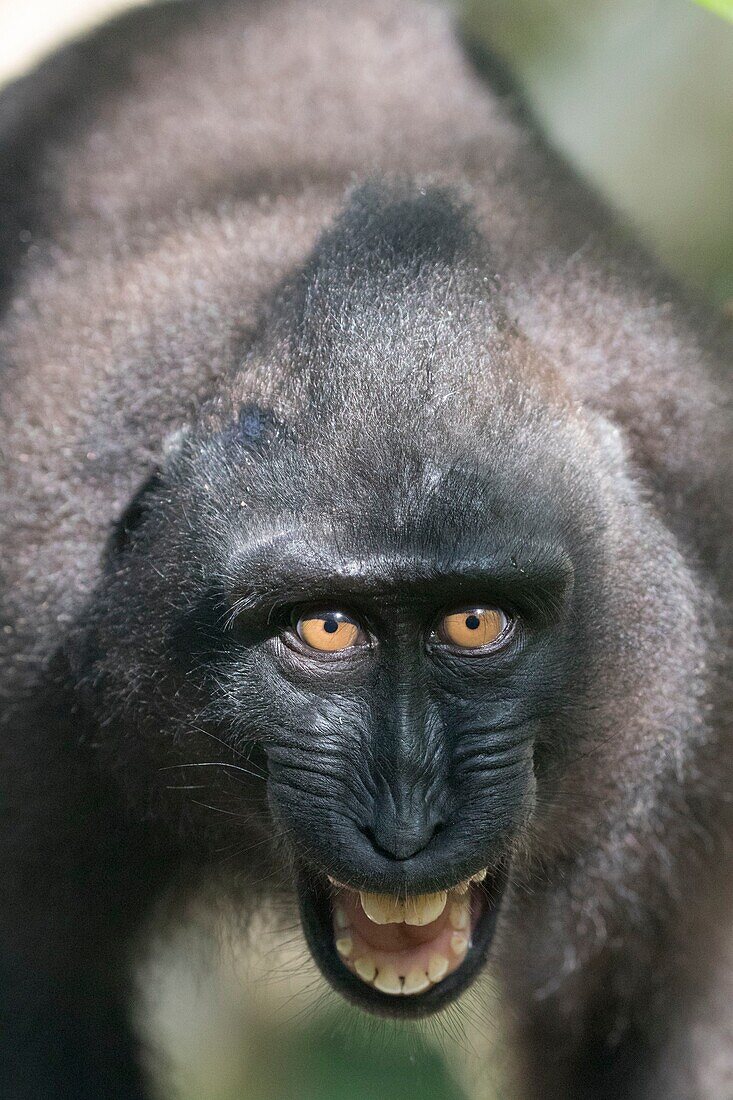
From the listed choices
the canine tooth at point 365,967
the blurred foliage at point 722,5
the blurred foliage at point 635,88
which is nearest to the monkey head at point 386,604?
the canine tooth at point 365,967

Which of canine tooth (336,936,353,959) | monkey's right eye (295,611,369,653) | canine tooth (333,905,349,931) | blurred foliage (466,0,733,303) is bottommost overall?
canine tooth (336,936,353,959)

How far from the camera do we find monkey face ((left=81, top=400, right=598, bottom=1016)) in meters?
3.11

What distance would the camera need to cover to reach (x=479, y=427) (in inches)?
128

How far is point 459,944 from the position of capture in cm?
347

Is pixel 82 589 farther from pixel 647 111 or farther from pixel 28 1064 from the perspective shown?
pixel 647 111

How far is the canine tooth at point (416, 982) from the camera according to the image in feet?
11.1

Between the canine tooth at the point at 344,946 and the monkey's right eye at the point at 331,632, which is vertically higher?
the monkey's right eye at the point at 331,632

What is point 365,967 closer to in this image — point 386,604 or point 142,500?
point 386,604

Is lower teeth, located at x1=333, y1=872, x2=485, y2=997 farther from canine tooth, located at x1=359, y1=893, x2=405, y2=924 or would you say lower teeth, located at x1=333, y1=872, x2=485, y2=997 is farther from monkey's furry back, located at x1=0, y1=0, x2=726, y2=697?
monkey's furry back, located at x1=0, y1=0, x2=726, y2=697

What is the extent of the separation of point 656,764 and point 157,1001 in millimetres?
2334

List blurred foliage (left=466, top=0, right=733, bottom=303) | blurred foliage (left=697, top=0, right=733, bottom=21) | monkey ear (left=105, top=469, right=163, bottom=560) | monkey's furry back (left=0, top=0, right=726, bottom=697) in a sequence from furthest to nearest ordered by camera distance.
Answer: blurred foliage (left=466, top=0, right=733, bottom=303) → monkey's furry back (left=0, top=0, right=726, bottom=697) → monkey ear (left=105, top=469, right=163, bottom=560) → blurred foliage (left=697, top=0, right=733, bottom=21)

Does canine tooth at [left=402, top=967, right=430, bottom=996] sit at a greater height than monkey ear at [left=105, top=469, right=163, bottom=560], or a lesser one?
lesser

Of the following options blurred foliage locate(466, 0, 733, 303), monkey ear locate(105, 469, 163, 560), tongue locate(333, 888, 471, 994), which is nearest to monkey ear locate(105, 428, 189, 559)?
monkey ear locate(105, 469, 163, 560)

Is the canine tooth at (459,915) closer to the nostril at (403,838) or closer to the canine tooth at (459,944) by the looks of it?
the canine tooth at (459,944)
